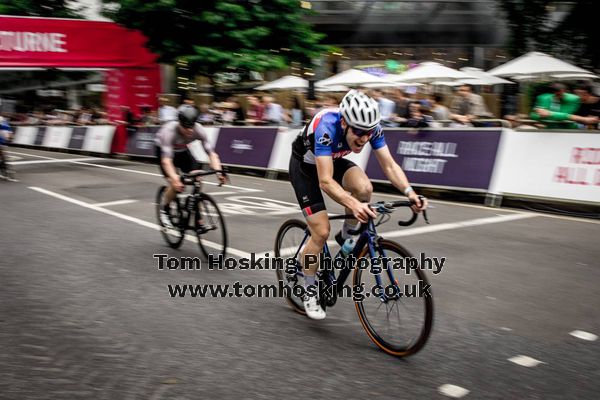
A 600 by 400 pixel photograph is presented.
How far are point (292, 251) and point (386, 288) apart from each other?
1291 millimetres

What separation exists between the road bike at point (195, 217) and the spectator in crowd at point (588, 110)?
6934 millimetres

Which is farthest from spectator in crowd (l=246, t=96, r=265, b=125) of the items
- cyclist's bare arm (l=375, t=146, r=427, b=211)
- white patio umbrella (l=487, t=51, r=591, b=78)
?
cyclist's bare arm (l=375, t=146, r=427, b=211)

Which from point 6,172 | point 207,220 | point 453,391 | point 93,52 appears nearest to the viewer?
point 453,391

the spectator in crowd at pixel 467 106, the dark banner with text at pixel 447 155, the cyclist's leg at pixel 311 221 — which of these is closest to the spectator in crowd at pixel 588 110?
the dark banner with text at pixel 447 155

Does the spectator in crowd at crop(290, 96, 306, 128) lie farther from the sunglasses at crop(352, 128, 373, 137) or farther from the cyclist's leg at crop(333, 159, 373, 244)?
the sunglasses at crop(352, 128, 373, 137)

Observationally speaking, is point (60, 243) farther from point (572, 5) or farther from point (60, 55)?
point (572, 5)

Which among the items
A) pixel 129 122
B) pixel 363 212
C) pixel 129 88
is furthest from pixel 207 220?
pixel 129 88

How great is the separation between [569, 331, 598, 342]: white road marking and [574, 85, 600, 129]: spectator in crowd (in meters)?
6.81

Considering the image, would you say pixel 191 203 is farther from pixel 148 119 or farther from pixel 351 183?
pixel 148 119

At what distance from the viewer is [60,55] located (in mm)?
22797

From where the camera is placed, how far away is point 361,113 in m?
4.11

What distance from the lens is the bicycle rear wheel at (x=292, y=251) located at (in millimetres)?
5152

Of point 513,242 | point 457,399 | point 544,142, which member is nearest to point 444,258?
point 513,242

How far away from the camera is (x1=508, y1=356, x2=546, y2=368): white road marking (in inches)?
158
